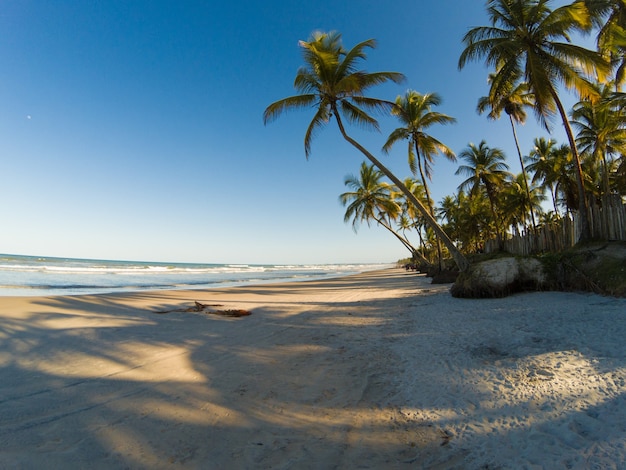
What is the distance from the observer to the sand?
2.13 m

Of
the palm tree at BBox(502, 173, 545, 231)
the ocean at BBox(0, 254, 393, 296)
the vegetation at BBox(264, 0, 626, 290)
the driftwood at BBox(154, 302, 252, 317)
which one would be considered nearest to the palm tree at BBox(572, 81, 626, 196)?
the vegetation at BBox(264, 0, 626, 290)

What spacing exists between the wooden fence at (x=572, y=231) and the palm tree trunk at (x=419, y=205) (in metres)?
4.04

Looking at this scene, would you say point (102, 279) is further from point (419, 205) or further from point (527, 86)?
point (527, 86)

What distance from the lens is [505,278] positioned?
8203 millimetres

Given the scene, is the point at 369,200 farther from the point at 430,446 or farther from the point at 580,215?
the point at 430,446

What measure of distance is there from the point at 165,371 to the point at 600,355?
210 inches

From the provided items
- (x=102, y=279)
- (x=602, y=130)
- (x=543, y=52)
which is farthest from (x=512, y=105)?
(x=102, y=279)

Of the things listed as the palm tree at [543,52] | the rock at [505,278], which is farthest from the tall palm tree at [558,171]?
the rock at [505,278]

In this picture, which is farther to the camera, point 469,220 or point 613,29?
point 469,220

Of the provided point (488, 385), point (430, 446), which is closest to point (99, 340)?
point (430, 446)

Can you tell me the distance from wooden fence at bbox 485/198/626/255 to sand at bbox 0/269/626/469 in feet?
14.6

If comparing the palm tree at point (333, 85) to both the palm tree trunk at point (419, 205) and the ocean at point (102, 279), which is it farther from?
the ocean at point (102, 279)

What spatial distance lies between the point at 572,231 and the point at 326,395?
13.4m

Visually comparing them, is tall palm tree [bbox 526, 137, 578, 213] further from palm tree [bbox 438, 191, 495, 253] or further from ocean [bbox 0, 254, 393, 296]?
ocean [bbox 0, 254, 393, 296]
